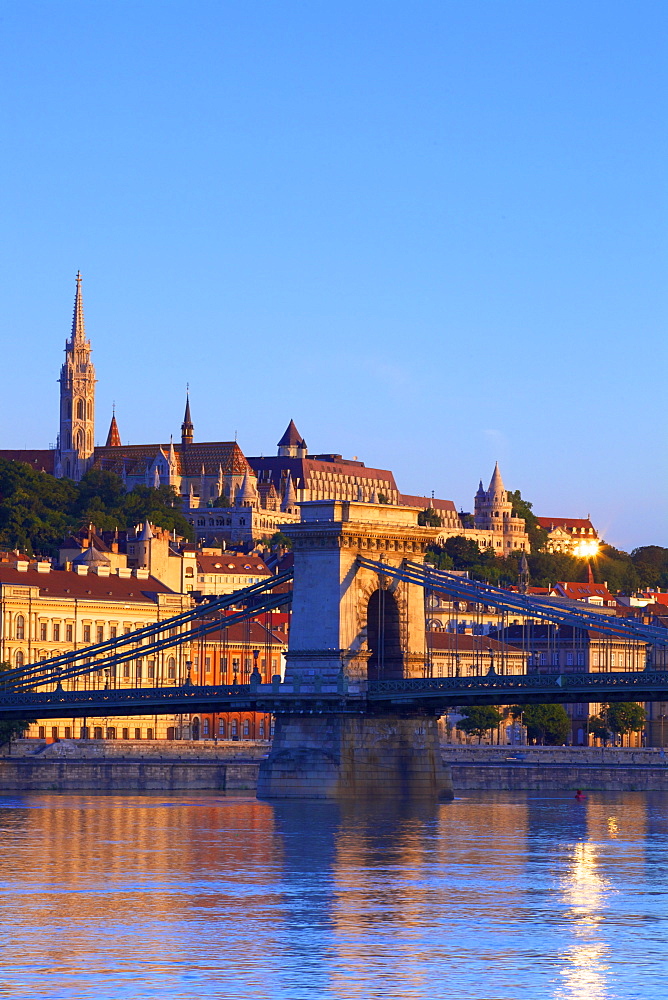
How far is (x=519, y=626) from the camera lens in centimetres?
11906

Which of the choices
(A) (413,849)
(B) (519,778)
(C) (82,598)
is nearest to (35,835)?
(A) (413,849)

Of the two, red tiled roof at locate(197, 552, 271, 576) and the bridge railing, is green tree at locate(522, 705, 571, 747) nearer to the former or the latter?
the bridge railing

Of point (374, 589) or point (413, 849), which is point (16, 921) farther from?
point (374, 589)

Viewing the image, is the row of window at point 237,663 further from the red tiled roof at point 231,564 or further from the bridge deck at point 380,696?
the bridge deck at point 380,696

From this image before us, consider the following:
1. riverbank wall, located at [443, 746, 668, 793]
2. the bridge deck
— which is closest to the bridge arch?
the bridge deck

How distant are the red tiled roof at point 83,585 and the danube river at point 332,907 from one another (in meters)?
54.1

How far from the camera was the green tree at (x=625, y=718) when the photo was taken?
106625mm

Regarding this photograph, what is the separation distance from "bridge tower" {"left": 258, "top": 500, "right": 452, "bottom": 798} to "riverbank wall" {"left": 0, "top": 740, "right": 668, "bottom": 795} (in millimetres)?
9884

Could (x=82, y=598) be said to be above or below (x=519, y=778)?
above

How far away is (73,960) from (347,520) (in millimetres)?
33375

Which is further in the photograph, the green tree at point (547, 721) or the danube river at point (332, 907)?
the green tree at point (547, 721)

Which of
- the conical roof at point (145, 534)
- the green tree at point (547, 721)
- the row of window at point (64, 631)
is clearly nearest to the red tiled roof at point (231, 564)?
the conical roof at point (145, 534)

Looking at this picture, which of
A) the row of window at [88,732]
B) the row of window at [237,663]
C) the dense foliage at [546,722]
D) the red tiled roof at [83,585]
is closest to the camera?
the row of window at [88,732]

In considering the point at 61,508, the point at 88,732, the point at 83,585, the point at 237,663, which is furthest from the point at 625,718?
the point at 61,508
